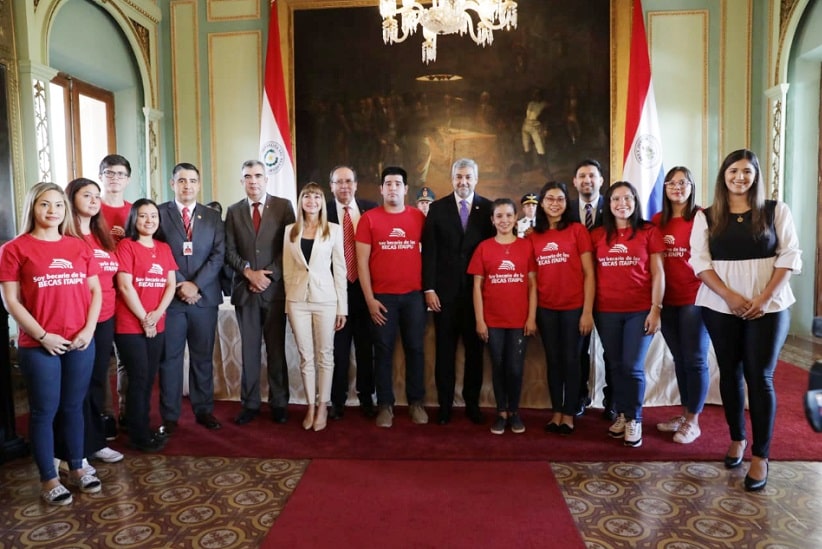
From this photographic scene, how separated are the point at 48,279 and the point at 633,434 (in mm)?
2920

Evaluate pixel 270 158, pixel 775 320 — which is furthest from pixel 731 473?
pixel 270 158

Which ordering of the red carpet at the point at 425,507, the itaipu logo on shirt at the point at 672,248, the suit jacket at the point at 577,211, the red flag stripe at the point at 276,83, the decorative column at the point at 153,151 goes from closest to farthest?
the red carpet at the point at 425,507 → the itaipu logo on shirt at the point at 672,248 → the suit jacket at the point at 577,211 → the red flag stripe at the point at 276,83 → the decorative column at the point at 153,151

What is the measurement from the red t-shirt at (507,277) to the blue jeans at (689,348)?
815 mm

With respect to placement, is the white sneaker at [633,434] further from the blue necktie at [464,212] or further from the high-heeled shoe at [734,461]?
the blue necktie at [464,212]

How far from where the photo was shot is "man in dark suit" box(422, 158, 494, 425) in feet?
10.7

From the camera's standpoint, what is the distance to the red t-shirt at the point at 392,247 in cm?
327

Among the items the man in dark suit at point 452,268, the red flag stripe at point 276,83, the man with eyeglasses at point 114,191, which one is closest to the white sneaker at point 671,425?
the man in dark suit at point 452,268

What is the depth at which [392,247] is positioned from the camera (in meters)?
3.27

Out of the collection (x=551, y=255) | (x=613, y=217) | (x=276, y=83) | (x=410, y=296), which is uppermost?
(x=276, y=83)

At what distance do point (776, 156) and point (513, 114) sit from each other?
285 cm

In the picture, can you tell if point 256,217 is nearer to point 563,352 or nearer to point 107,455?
point 107,455

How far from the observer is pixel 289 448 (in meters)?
2.98

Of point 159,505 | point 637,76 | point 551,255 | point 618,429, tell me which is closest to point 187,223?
point 159,505

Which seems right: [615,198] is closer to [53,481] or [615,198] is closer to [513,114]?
[53,481]
